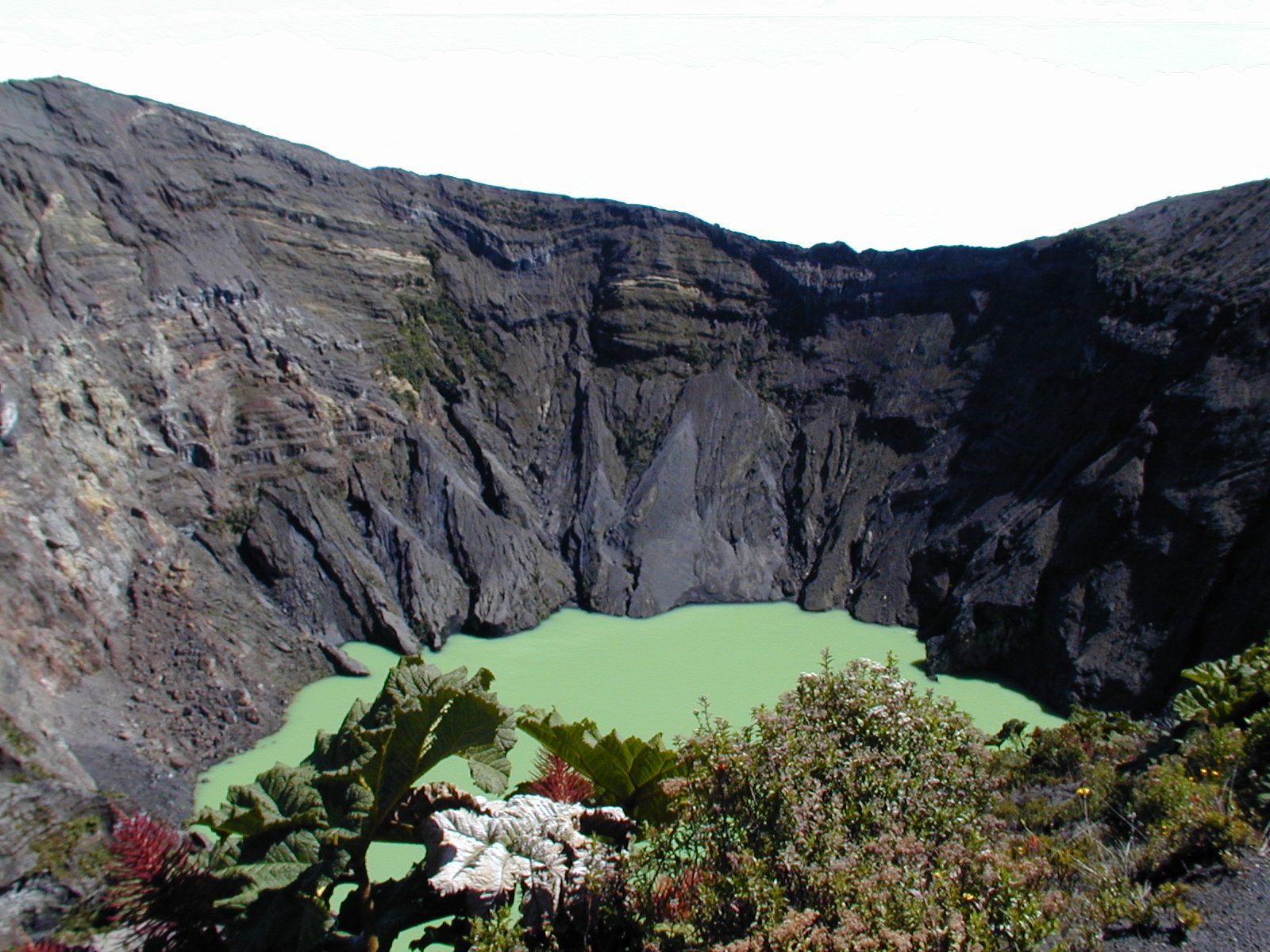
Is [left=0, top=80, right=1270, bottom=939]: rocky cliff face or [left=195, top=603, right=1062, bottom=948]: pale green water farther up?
[left=0, top=80, right=1270, bottom=939]: rocky cliff face

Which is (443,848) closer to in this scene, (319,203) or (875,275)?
(319,203)

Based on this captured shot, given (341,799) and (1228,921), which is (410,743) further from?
(1228,921)

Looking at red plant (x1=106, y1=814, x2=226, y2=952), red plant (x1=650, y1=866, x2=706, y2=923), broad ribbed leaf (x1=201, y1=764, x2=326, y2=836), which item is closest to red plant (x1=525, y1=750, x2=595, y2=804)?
broad ribbed leaf (x1=201, y1=764, x2=326, y2=836)

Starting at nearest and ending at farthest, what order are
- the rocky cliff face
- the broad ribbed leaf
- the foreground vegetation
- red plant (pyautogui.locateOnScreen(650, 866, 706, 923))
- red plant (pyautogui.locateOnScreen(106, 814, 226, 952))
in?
1. the foreground vegetation
2. red plant (pyautogui.locateOnScreen(650, 866, 706, 923))
3. red plant (pyautogui.locateOnScreen(106, 814, 226, 952))
4. the broad ribbed leaf
5. the rocky cliff face

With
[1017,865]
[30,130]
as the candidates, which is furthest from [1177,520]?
[30,130]

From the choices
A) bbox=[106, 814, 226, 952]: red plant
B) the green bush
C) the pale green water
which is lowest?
the pale green water

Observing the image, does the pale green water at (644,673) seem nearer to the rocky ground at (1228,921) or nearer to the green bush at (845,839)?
the green bush at (845,839)

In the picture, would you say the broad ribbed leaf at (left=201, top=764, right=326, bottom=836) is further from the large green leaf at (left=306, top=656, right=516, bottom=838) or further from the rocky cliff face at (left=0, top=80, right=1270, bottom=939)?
the rocky cliff face at (left=0, top=80, right=1270, bottom=939)
